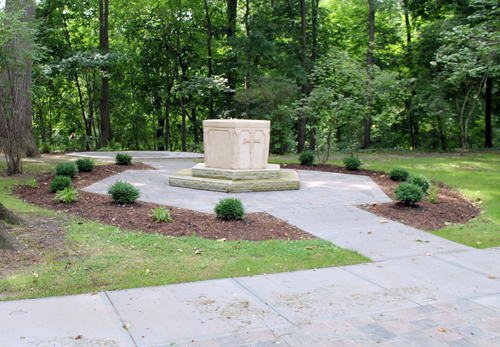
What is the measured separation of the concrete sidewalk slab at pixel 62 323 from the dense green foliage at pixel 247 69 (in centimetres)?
1748

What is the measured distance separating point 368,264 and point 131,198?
4.60 metres

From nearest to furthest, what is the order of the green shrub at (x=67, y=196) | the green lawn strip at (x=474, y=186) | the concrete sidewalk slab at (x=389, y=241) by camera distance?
1. the concrete sidewalk slab at (x=389, y=241)
2. the green lawn strip at (x=474, y=186)
3. the green shrub at (x=67, y=196)

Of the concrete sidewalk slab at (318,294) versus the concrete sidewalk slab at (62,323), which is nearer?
the concrete sidewalk slab at (62,323)

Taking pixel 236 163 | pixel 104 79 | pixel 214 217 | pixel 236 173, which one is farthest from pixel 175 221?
pixel 104 79

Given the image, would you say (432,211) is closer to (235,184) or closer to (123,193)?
(235,184)

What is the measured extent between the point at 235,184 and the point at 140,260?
518cm

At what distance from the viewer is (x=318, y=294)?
4.15 meters

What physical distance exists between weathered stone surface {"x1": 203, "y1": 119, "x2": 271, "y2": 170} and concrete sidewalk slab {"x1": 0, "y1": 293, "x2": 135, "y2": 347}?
691 cm

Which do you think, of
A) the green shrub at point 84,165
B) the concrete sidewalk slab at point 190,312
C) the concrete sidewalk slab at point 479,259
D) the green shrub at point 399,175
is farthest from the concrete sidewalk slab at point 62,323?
the green shrub at point 399,175

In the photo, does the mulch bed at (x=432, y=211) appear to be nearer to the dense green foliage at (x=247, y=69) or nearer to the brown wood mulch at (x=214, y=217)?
the brown wood mulch at (x=214, y=217)

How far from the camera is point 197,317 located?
358cm

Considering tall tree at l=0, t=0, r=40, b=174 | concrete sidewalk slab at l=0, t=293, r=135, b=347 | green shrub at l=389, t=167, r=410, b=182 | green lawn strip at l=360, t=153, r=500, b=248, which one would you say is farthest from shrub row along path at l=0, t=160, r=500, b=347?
tall tree at l=0, t=0, r=40, b=174

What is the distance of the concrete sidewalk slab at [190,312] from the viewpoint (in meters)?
3.30

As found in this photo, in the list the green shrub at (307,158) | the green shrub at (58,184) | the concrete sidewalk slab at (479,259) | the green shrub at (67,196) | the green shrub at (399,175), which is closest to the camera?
the concrete sidewalk slab at (479,259)
